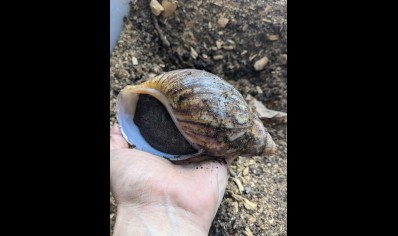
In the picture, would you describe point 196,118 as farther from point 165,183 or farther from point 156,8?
point 156,8

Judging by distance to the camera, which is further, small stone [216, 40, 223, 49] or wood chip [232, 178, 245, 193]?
small stone [216, 40, 223, 49]

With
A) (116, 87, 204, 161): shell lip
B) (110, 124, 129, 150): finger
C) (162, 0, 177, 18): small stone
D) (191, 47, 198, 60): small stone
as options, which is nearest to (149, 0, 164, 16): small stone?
(162, 0, 177, 18): small stone

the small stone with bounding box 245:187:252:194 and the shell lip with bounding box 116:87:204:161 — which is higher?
the shell lip with bounding box 116:87:204:161

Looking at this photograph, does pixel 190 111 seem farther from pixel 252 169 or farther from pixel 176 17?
pixel 176 17

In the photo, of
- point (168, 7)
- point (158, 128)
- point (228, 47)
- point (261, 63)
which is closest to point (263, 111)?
point (261, 63)

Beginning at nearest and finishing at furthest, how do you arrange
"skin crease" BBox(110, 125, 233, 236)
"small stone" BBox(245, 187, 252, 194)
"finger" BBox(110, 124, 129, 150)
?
"skin crease" BBox(110, 125, 233, 236)
"finger" BBox(110, 124, 129, 150)
"small stone" BBox(245, 187, 252, 194)

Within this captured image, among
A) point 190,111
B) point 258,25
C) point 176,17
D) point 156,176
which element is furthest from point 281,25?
point 156,176

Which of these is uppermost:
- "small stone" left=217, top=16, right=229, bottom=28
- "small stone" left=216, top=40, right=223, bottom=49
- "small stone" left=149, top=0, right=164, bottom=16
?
"small stone" left=149, top=0, right=164, bottom=16

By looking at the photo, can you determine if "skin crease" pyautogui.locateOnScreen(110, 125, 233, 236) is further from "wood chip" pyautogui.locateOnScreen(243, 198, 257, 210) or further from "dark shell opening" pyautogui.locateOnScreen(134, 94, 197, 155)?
"wood chip" pyautogui.locateOnScreen(243, 198, 257, 210)

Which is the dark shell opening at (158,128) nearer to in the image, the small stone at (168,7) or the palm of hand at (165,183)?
the palm of hand at (165,183)
